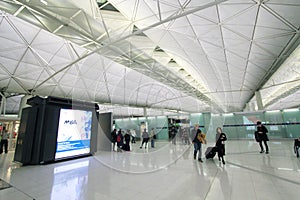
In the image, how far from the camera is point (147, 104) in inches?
303

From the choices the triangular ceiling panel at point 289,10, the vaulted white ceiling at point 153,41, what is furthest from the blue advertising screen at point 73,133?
the triangular ceiling panel at point 289,10

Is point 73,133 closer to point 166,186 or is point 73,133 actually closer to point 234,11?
point 166,186

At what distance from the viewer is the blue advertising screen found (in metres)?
7.58

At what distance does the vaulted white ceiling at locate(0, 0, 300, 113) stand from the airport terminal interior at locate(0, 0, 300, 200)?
0.22 ft

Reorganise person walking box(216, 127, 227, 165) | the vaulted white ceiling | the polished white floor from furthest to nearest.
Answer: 1. the vaulted white ceiling
2. person walking box(216, 127, 227, 165)
3. the polished white floor

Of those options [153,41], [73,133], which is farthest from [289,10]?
[73,133]

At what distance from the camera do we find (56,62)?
12812 mm

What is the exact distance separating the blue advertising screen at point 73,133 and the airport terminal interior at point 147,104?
0.21 feet

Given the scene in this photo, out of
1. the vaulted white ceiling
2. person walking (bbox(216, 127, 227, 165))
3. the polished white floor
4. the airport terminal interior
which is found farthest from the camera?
the vaulted white ceiling

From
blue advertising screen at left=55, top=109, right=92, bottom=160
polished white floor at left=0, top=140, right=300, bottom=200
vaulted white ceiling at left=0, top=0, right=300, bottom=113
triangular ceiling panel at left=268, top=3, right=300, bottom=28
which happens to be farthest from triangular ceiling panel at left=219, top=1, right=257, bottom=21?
blue advertising screen at left=55, top=109, right=92, bottom=160

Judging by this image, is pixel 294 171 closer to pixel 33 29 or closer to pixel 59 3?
pixel 59 3

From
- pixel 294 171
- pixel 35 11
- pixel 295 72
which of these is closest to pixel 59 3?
pixel 35 11

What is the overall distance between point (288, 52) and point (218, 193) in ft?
38.1

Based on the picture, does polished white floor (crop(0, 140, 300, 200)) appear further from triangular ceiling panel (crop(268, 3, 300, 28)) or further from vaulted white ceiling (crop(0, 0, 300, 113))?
triangular ceiling panel (crop(268, 3, 300, 28))
